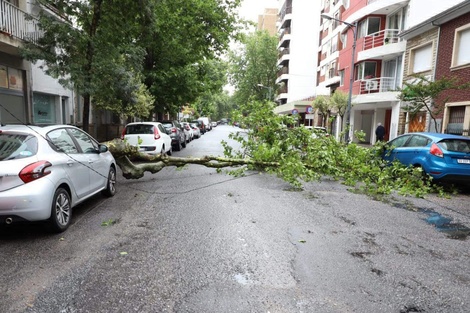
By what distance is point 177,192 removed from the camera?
314 inches

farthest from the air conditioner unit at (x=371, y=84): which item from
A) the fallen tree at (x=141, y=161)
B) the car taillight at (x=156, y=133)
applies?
the fallen tree at (x=141, y=161)

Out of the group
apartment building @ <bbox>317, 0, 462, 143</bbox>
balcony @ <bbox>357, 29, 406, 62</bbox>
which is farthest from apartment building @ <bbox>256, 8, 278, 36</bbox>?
balcony @ <bbox>357, 29, 406, 62</bbox>

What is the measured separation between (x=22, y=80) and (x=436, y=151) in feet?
51.0

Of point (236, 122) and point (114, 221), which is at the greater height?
point (236, 122)

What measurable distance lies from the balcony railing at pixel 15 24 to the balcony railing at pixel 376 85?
21014 mm

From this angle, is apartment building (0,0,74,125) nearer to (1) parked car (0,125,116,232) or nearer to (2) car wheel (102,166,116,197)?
(2) car wheel (102,166,116,197)

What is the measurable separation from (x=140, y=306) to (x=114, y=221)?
2.79 metres

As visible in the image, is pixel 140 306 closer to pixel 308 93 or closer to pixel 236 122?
pixel 236 122

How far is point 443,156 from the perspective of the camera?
8648 mm

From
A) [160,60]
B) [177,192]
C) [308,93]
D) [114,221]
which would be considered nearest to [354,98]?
[160,60]

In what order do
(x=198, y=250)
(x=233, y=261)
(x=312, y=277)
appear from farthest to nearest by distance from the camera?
(x=198, y=250), (x=233, y=261), (x=312, y=277)

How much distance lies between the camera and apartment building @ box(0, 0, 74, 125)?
12289 mm

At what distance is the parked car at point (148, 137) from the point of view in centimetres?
1312

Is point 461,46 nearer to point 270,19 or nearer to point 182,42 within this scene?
point 182,42
